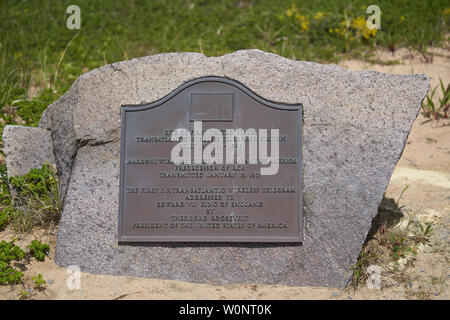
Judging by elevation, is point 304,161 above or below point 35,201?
above

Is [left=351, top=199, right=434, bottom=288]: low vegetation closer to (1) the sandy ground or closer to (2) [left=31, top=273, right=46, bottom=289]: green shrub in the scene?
(1) the sandy ground

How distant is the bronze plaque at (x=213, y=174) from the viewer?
3.23 metres

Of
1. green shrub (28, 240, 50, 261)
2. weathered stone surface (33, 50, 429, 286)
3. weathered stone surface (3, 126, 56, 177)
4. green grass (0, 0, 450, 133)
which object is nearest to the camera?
weathered stone surface (33, 50, 429, 286)

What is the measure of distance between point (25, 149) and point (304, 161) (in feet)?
7.53

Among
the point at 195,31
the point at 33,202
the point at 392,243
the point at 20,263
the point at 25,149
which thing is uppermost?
the point at 195,31

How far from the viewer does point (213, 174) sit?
10.8 feet

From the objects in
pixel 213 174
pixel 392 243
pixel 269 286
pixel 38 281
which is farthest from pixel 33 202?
pixel 392 243

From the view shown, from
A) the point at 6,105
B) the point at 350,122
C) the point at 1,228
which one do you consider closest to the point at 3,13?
the point at 6,105

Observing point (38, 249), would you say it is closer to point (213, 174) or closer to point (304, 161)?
point (213, 174)

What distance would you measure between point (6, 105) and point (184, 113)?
2.83 m

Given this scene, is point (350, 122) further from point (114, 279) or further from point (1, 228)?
point (1, 228)

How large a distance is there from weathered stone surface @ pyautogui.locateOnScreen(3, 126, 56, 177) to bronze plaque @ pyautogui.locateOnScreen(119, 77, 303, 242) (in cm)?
91

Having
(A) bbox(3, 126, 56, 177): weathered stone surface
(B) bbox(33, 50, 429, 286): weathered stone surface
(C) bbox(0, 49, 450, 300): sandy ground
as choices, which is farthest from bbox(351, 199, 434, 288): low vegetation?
(A) bbox(3, 126, 56, 177): weathered stone surface

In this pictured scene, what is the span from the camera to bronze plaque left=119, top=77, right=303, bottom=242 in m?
3.23
